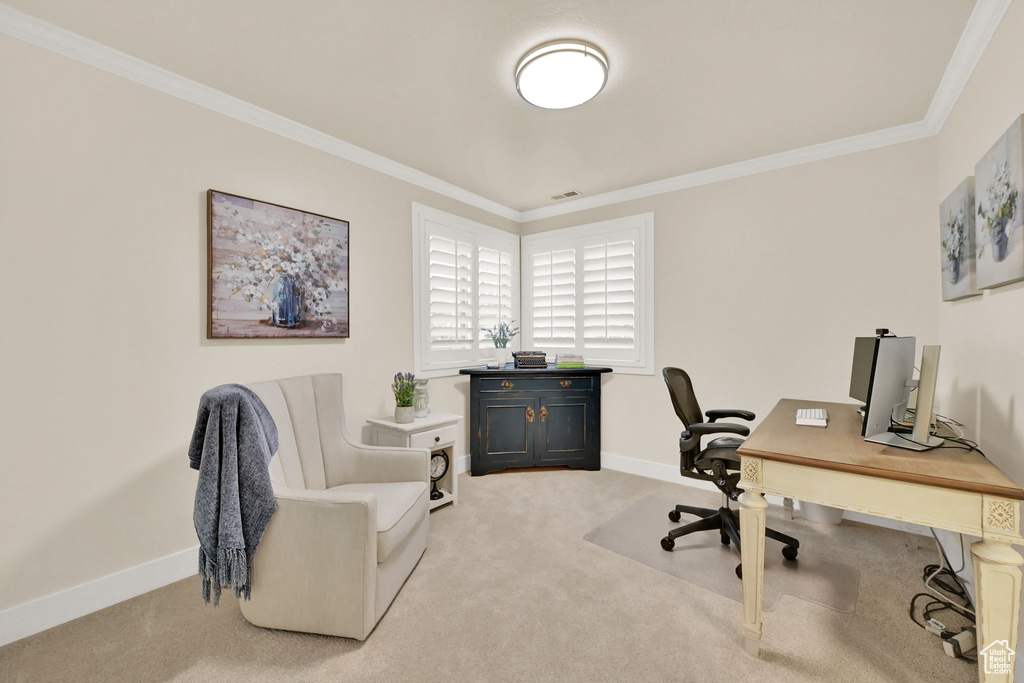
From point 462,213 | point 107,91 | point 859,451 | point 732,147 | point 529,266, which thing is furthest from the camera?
point 529,266

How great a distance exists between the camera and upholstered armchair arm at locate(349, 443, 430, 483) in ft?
8.13

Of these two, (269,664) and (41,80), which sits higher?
(41,80)

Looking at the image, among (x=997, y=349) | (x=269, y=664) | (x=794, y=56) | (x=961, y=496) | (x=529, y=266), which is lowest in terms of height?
(x=269, y=664)

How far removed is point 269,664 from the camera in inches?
65.2

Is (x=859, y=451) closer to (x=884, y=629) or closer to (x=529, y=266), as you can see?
(x=884, y=629)

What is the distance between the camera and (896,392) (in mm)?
1833

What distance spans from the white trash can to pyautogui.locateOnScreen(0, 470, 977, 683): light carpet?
0.38 m

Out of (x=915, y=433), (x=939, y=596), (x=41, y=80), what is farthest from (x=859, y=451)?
(x=41, y=80)

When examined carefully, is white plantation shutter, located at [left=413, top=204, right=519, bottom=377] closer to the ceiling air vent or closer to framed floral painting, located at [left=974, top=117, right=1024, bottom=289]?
the ceiling air vent

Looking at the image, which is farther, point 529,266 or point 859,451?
point 529,266

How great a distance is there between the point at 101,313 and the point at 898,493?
335cm

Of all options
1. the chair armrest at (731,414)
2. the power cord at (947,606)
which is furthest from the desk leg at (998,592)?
the chair armrest at (731,414)

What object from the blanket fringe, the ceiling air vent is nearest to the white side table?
the blanket fringe

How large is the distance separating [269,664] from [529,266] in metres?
3.84
